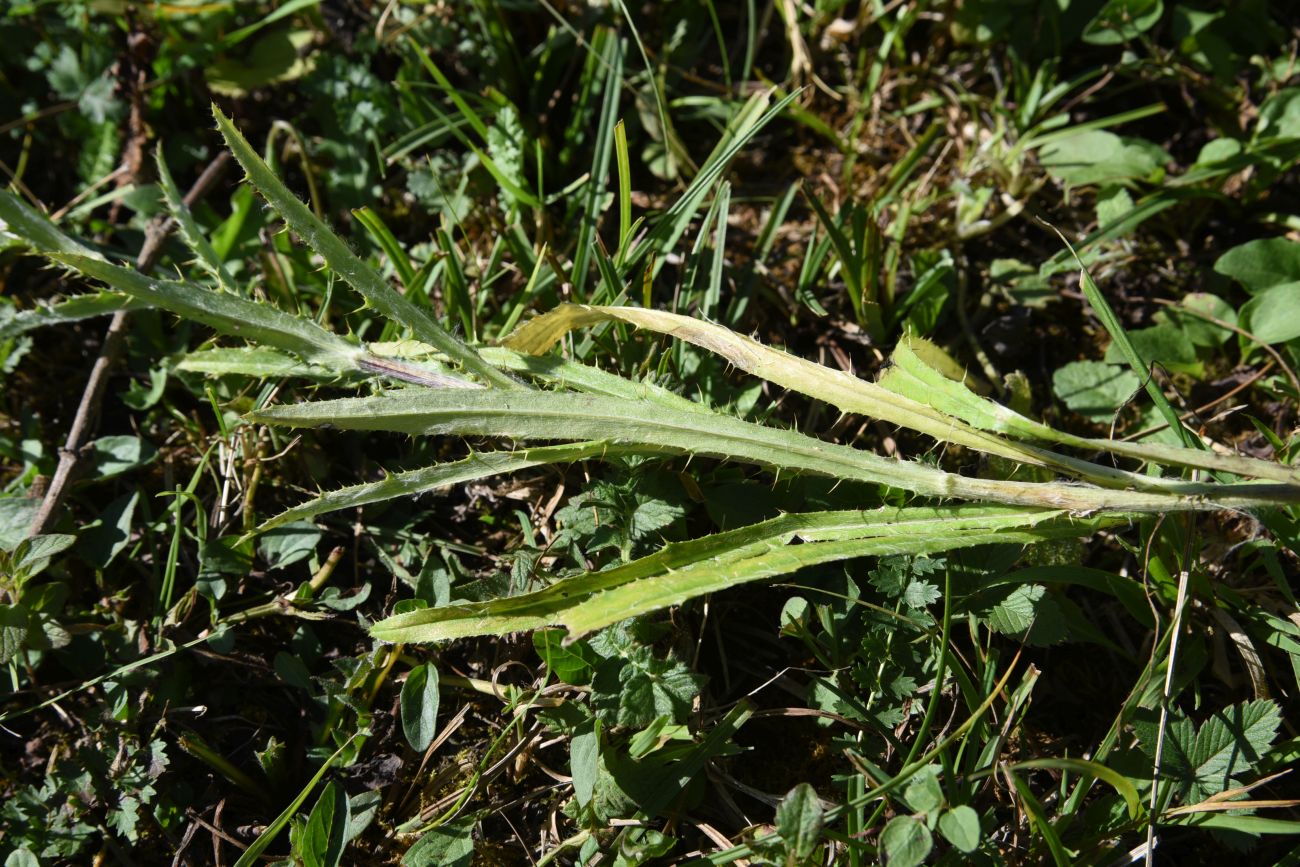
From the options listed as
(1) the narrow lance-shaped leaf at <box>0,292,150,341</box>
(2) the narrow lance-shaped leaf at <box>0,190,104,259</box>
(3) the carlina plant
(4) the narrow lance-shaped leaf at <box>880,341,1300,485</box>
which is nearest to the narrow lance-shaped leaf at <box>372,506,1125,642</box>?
(3) the carlina plant

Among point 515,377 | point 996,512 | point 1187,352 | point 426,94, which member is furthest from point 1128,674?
point 426,94

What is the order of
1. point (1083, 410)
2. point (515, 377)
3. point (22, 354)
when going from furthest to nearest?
point (22, 354) < point (1083, 410) < point (515, 377)

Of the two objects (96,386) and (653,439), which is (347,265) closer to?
(653,439)

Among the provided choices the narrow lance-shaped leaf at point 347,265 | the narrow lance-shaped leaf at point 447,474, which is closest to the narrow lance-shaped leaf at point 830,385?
the narrow lance-shaped leaf at point 347,265

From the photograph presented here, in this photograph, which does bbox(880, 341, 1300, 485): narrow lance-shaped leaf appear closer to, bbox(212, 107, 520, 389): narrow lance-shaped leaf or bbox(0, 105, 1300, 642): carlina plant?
bbox(0, 105, 1300, 642): carlina plant

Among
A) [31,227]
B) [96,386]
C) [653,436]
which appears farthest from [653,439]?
[96,386]

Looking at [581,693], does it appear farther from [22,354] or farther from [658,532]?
[22,354]
